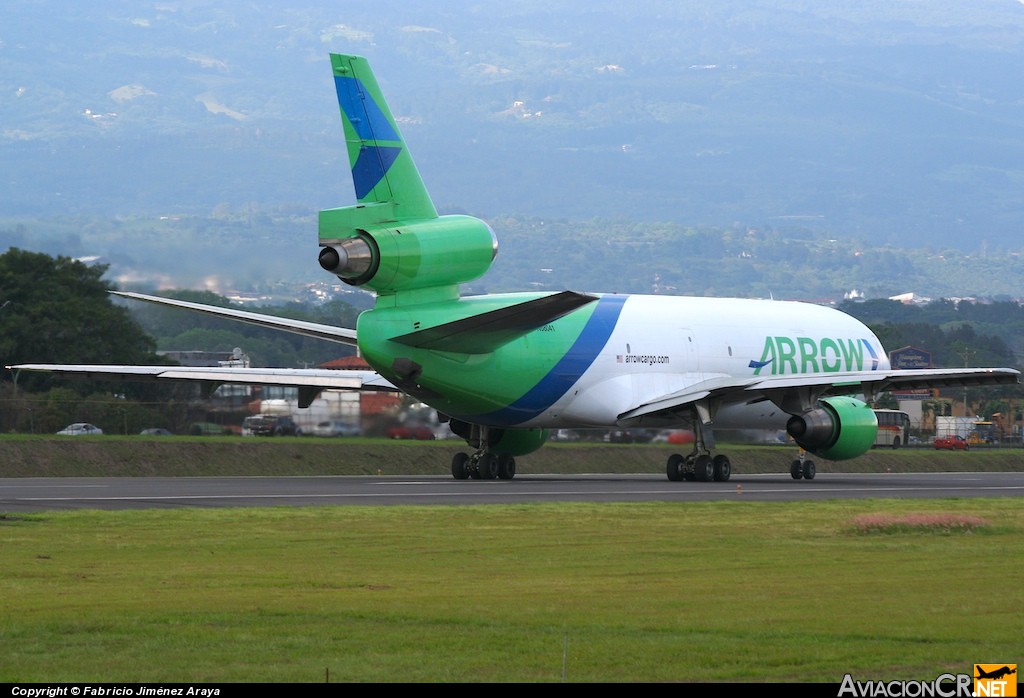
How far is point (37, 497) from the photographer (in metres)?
27.0

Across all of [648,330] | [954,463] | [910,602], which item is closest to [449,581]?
[910,602]

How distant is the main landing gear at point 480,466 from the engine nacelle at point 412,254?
7.19m

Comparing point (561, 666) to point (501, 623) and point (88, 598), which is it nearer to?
point (501, 623)

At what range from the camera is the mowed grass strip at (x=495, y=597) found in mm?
11047

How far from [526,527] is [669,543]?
2796mm

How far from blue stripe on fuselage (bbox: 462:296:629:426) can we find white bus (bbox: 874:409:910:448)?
3659 cm

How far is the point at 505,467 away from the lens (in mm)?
A: 38469

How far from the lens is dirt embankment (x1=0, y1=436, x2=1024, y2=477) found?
39.6 m

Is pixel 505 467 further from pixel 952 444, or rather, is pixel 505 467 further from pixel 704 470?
pixel 952 444

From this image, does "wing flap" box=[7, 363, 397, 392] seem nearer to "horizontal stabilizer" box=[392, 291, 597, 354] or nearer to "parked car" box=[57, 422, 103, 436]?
"horizontal stabilizer" box=[392, 291, 597, 354]

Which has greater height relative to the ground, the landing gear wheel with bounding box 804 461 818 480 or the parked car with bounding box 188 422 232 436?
the parked car with bounding box 188 422 232 436

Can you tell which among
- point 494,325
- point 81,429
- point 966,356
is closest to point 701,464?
point 494,325

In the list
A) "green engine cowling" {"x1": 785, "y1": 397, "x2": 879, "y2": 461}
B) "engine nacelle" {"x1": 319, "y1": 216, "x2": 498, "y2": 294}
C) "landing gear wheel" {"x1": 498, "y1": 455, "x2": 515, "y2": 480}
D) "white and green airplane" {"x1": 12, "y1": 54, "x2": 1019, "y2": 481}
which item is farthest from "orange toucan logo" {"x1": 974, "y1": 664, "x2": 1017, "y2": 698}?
"green engine cowling" {"x1": 785, "y1": 397, "x2": 879, "y2": 461}

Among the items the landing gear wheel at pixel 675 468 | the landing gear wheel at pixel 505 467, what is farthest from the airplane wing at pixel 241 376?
the landing gear wheel at pixel 675 468
